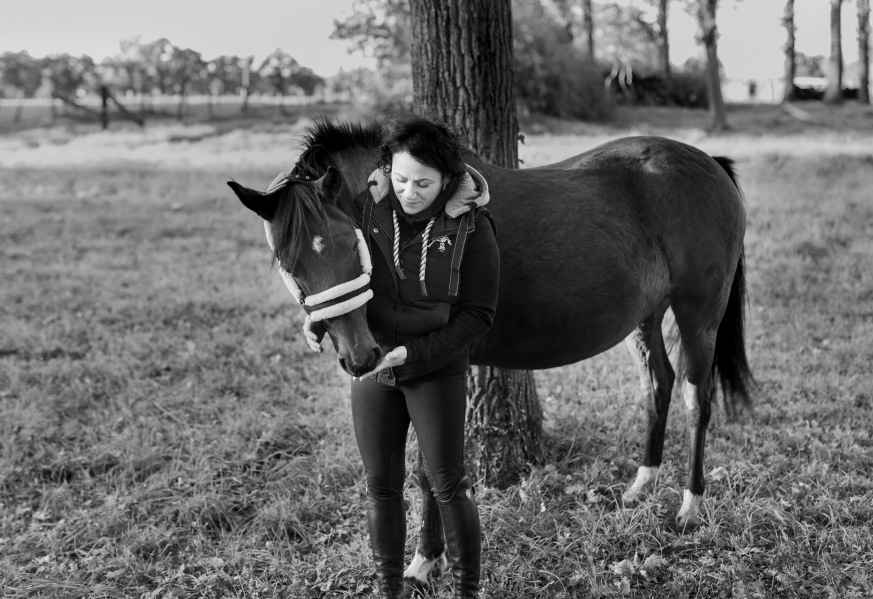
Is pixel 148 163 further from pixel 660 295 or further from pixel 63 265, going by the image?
pixel 660 295

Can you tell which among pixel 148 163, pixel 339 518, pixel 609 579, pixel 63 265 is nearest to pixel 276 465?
pixel 339 518

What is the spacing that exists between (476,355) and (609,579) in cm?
118

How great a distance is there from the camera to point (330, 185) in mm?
1946

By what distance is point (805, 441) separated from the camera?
12.6 ft

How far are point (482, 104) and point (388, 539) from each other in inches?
85.2

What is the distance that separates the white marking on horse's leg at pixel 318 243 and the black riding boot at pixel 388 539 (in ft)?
3.18

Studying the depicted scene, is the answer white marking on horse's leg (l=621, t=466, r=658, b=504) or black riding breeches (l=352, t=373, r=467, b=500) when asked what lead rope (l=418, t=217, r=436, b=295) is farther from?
white marking on horse's leg (l=621, t=466, r=658, b=504)

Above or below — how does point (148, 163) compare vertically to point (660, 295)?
above

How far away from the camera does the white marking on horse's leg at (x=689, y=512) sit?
3.18m

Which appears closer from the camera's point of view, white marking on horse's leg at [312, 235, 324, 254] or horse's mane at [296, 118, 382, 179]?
white marking on horse's leg at [312, 235, 324, 254]

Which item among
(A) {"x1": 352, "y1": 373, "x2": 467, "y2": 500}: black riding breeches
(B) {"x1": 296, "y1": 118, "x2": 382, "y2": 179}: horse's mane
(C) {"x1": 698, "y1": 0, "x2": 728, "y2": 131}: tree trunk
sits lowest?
(A) {"x1": 352, "y1": 373, "x2": 467, "y2": 500}: black riding breeches

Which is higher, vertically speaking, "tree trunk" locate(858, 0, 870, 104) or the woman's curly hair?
"tree trunk" locate(858, 0, 870, 104)

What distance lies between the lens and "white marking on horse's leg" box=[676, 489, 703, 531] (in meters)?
3.18

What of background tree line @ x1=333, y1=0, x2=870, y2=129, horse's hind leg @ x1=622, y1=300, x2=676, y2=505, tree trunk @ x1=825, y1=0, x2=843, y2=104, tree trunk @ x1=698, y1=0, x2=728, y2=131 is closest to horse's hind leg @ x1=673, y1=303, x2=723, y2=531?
horse's hind leg @ x1=622, y1=300, x2=676, y2=505
